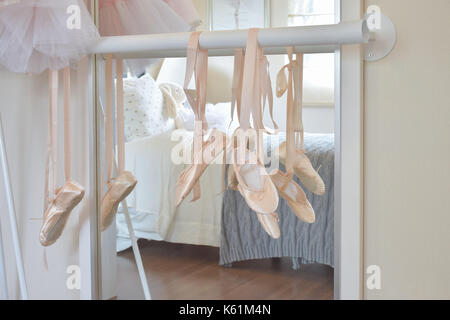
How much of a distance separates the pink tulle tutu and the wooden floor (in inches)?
18.6

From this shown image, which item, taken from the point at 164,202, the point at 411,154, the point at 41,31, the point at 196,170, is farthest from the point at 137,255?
the point at 411,154

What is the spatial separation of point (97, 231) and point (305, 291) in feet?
1.66

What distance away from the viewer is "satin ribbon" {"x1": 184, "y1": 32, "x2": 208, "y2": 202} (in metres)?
0.95

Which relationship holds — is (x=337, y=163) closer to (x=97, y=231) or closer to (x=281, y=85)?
(x=281, y=85)

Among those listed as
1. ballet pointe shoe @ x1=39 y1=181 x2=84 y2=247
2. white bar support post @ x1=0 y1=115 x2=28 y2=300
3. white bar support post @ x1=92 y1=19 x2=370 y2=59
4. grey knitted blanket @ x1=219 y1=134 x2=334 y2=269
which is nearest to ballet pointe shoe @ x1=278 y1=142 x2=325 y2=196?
grey knitted blanket @ x1=219 y1=134 x2=334 y2=269

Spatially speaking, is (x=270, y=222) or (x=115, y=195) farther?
(x=115, y=195)

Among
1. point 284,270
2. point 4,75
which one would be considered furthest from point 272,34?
point 4,75

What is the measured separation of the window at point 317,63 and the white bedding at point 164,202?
0.81ft

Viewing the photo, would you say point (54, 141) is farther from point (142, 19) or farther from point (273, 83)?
point (273, 83)

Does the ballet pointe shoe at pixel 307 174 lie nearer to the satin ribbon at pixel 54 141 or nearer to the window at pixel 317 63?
the window at pixel 317 63

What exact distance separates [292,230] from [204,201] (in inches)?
7.9

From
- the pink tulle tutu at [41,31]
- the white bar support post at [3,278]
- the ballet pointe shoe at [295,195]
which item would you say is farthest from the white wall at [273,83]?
the white bar support post at [3,278]

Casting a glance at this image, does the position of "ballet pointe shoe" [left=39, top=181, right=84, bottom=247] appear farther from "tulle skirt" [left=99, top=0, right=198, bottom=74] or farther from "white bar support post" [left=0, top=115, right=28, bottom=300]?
"tulle skirt" [left=99, top=0, right=198, bottom=74]

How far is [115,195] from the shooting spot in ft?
3.75
